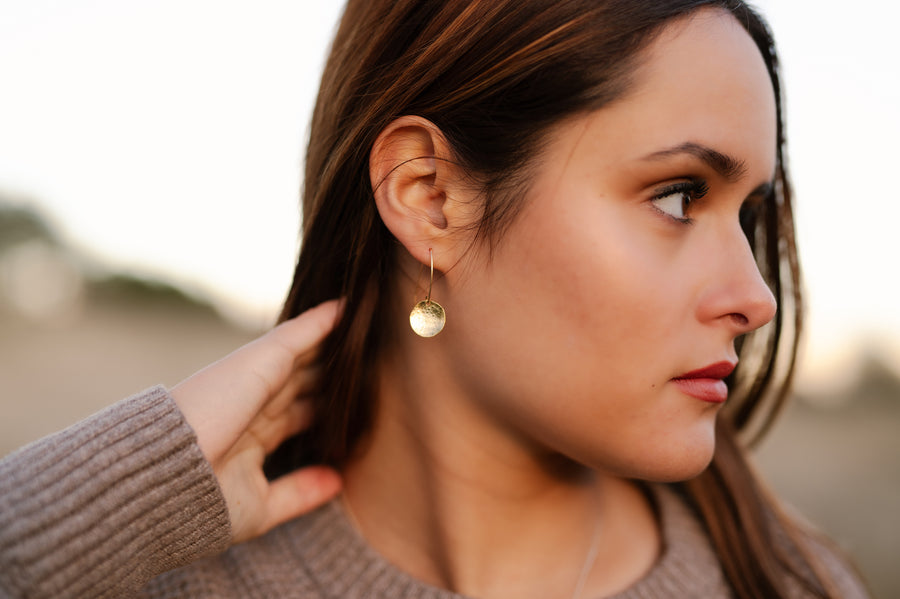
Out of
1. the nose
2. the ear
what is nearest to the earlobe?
the ear

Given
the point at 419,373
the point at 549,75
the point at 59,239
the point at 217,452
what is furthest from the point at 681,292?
the point at 59,239

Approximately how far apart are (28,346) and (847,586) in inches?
474

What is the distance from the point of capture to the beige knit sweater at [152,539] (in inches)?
49.5

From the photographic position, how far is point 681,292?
1.35 metres

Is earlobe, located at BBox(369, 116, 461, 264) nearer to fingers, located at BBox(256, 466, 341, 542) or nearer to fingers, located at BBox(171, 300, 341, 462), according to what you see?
fingers, located at BBox(171, 300, 341, 462)

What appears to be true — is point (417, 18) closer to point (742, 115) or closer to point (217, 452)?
point (742, 115)

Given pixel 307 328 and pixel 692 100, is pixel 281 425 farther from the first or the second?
pixel 692 100

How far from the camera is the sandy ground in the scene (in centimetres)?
513

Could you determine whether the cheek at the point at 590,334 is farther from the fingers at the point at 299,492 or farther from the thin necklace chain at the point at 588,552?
the fingers at the point at 299,492

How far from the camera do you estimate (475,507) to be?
1.71 metres

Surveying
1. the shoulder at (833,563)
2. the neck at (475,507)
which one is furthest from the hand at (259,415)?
the shoulder at (833,563)

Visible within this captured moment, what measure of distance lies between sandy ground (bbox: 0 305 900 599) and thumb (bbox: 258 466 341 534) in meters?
1.50

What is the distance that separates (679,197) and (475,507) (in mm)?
870

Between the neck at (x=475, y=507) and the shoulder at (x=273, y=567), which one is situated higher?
the neck at (x=475, y=507)
